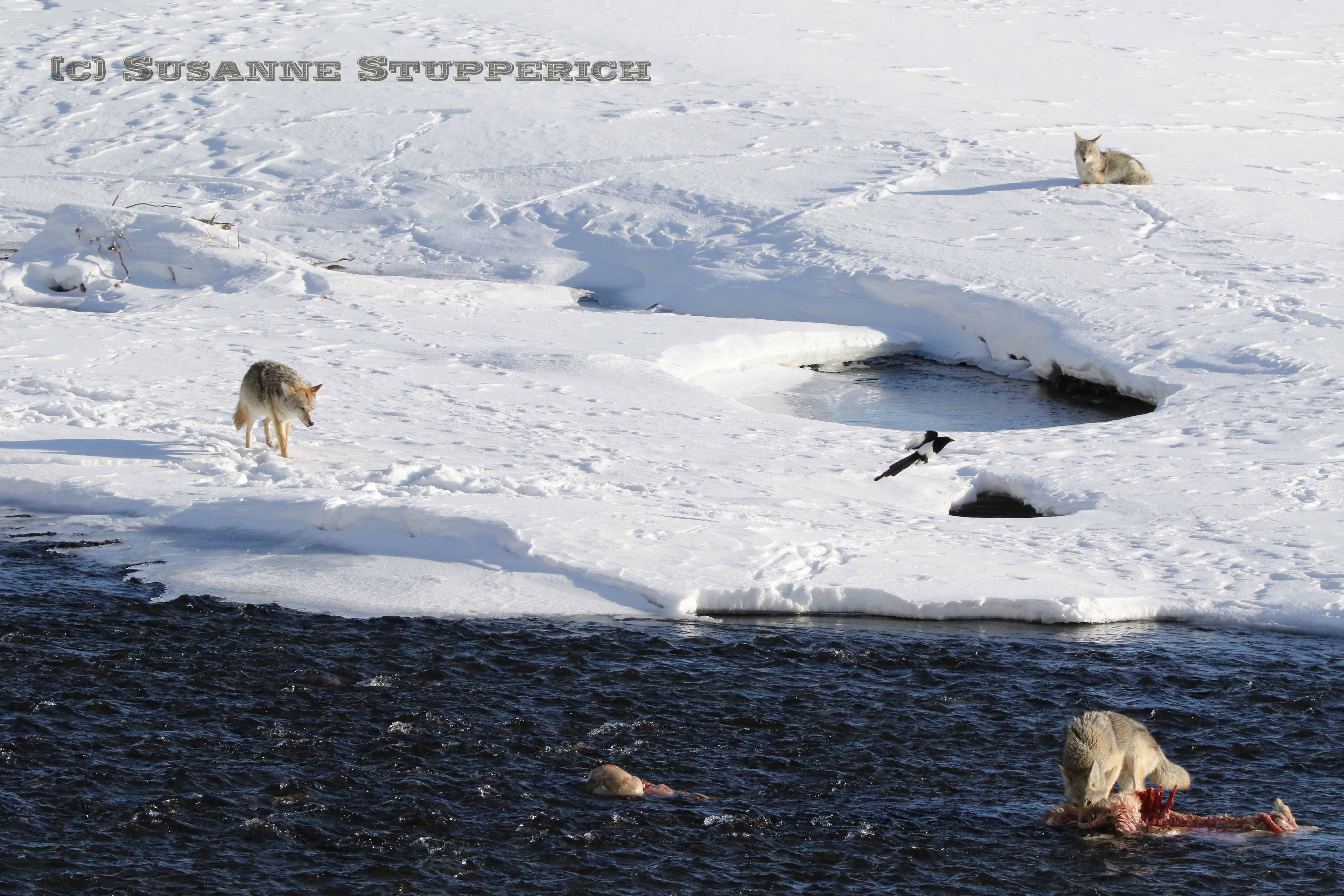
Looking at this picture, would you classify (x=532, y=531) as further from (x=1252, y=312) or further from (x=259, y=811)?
(x=1252, y=312)

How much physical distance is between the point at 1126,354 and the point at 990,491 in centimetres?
449

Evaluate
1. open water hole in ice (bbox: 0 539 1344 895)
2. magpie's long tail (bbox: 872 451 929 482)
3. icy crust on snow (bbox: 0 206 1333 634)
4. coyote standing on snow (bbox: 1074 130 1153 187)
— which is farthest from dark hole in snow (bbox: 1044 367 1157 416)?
open water hole in ice (bbox: 0 539 1344 895)

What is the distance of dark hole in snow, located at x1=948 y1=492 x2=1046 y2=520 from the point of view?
11.6 m

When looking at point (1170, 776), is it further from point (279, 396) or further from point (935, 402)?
point (935, 402)

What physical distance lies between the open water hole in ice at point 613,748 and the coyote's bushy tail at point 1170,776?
0.68 ft

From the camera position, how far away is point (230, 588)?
29.9 ft

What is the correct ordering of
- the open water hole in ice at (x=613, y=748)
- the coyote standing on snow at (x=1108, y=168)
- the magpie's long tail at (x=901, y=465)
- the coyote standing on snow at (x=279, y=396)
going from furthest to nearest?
the coyote standing on snow at (x=1108, y=168) < the coyote standing on snow at (x=279, y=396) < the magpie's long tail at (x=901, y=465) < the open water hole in ice at (x=613, y=748)

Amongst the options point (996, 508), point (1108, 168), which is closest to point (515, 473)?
point (996, 508)

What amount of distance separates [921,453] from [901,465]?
368mm

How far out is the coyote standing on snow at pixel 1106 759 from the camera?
591cm

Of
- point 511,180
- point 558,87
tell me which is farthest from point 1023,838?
point 558,87

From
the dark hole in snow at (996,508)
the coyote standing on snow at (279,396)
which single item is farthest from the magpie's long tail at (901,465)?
the coyote standing on snow at (279,396)

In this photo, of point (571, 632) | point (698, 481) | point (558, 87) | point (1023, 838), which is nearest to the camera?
point (1023, 838)

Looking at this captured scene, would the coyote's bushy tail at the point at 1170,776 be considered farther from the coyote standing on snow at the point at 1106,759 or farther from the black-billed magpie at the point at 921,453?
the black-billed magpie at the point at 921,453
